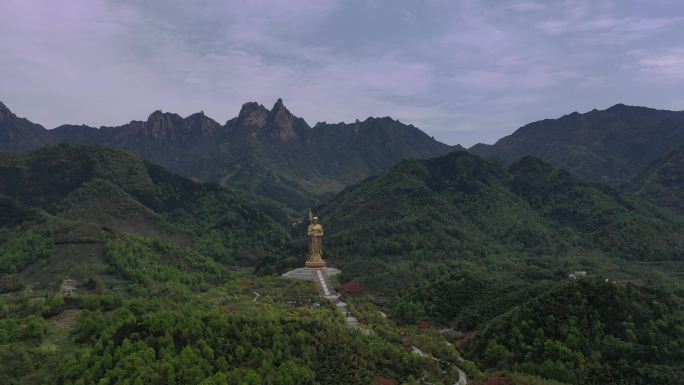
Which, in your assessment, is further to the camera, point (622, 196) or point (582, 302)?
point (622, 196)

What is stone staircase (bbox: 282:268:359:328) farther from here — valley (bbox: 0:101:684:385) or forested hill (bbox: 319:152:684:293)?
forested hill (bbox: 319:152:684:293)

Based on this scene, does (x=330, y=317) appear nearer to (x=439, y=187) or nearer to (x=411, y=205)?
(x=411, y=205)

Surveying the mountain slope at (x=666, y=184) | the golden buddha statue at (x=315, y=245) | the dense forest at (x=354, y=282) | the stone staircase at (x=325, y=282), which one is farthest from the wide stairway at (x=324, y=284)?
the mountain slope at (x=666, y=184)

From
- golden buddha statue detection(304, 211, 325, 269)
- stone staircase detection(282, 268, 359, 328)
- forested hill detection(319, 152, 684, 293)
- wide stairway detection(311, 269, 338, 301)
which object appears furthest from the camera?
forested hill detection(319, 152, 684, 293)

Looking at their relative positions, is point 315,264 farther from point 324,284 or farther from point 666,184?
point 666,184

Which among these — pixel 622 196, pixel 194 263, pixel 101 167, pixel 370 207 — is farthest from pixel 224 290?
pixel 622 196

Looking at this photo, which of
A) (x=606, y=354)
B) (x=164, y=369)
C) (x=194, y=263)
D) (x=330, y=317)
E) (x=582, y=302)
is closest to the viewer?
(x=164, y=369)

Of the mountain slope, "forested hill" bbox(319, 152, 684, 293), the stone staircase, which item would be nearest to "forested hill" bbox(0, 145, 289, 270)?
"forested hill" bbox(319, 152, 684, 293)
